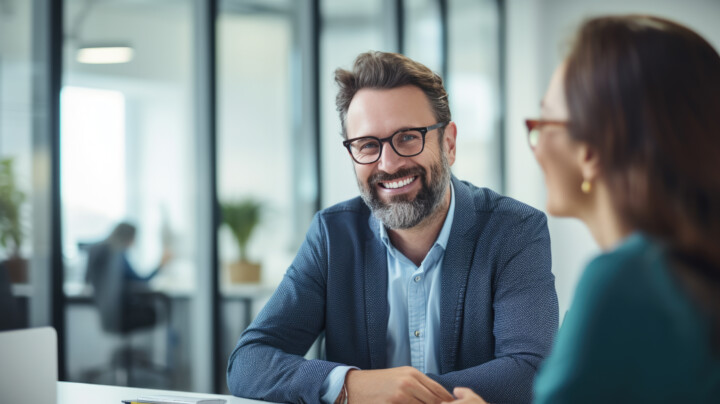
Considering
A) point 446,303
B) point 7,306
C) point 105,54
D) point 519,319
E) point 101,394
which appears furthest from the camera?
point 105,54

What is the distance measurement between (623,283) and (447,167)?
4.09 feet

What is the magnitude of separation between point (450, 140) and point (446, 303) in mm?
513

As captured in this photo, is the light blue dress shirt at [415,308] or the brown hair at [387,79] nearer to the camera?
the light blue dress shirt at [415,308]

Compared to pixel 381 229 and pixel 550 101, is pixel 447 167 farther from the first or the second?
pixel 550 101

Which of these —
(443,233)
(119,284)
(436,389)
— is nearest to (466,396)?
(436,389)

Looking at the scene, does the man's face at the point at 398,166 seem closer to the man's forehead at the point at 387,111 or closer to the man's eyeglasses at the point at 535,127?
Result: the man's forehead at the point at 387,111

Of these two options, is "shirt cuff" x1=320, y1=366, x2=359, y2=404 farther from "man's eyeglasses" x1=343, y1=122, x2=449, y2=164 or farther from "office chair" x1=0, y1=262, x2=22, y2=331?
"office chair" x1=0, y1=262, x2=22, y2=331

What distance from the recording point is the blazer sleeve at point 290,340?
1.52 m

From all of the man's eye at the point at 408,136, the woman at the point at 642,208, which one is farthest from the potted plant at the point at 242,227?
the woman at the point at 642,208

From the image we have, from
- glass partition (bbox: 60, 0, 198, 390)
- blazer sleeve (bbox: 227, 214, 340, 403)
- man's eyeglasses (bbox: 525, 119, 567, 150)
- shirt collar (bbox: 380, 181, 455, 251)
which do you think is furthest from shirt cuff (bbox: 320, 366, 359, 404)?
glass partition (bbox: 60, 0, 198, 390)

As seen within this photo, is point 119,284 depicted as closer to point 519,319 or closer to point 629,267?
point 519,319

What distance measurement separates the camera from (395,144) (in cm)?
186

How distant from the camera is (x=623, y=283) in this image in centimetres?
72

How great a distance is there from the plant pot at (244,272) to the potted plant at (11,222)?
1.19 m
